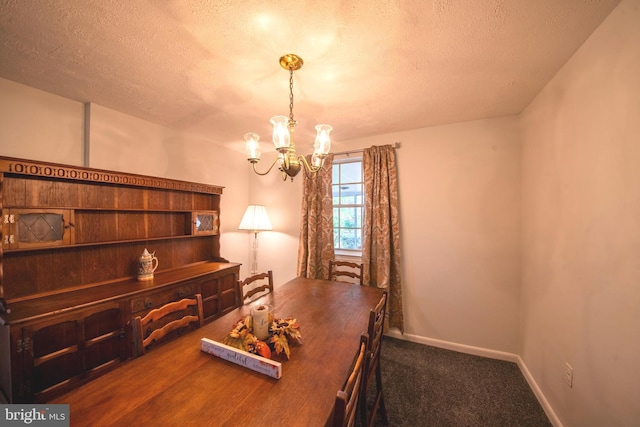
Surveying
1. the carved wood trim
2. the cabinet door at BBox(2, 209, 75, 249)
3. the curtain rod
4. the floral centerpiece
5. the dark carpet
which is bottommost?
the dark carpet

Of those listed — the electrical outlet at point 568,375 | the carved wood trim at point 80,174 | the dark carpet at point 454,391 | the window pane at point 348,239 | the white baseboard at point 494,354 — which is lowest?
the dark carpet at point 454,391

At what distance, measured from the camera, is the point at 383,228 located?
2686mm

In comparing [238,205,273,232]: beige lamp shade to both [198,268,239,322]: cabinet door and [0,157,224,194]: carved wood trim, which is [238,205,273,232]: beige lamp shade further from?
[0,157,224,194]: carved wood trim

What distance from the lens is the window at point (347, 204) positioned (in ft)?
10.2

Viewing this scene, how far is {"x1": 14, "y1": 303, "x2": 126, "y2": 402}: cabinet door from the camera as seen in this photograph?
1350mm

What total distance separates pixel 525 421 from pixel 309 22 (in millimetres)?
2956

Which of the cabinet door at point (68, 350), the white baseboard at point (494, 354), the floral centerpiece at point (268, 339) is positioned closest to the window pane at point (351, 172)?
the white baseboard at point (494, 354)

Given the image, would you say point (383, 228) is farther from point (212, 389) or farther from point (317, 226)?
point (212, 389)

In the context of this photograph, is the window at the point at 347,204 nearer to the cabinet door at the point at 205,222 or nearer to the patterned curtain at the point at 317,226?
the patterned curtain at the point at 317,226

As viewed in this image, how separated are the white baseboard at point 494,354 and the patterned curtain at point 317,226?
3.93 feet

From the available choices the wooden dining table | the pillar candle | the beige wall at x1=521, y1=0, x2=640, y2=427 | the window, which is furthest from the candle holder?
the window

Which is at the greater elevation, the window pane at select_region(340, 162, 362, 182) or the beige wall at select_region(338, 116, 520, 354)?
the window pane at select_region(340, 162, 362, 182)

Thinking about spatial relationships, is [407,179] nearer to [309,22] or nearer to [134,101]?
[309,22]

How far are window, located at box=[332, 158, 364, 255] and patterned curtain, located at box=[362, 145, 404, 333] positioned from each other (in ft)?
0.94
